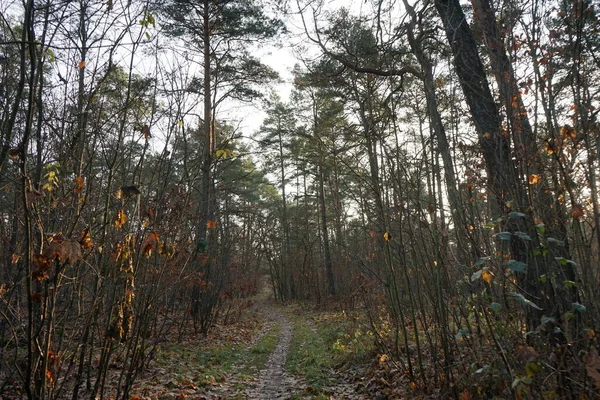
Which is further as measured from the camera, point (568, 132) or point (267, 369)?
point (267, 369)

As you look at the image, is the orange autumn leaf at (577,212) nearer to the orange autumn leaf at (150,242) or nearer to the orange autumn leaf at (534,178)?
the orange autumn leaf at (534,178)

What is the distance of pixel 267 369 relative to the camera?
7.26 meters

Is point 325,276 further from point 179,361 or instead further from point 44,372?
point 44,372

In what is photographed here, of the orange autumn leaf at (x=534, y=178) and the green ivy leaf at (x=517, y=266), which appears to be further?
the orange autumn leaf at (x=534, y=178)

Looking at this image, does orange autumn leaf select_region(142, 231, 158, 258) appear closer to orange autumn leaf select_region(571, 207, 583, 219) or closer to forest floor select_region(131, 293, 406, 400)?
forest floor select_region(131, 293, 406, 400)

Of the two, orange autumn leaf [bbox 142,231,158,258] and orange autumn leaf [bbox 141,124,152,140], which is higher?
orange autumn leaf [bbox 141,124,152,140]

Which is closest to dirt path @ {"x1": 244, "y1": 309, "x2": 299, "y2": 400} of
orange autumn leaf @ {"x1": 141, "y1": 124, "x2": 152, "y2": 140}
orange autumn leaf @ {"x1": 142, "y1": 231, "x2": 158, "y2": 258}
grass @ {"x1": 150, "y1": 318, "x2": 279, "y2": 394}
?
grass @ {"x1": 150, "y1": 318, "x2": 279, "y2": 394}

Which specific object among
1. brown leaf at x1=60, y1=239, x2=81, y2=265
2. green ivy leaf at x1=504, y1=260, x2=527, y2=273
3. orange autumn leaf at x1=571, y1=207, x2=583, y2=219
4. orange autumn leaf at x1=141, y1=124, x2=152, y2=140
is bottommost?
green ivy leaf at x1=504, y1=260, x2=527, y2=273

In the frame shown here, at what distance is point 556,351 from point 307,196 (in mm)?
21325

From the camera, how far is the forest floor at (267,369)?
5289 millimetres

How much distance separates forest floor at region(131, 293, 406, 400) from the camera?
529 cm

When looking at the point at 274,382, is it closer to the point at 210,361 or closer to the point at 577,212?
the point at 210,361

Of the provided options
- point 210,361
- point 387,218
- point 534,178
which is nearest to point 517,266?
point 534,178

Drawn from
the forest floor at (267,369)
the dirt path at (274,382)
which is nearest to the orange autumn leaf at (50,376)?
the forest floor at (267,369)
